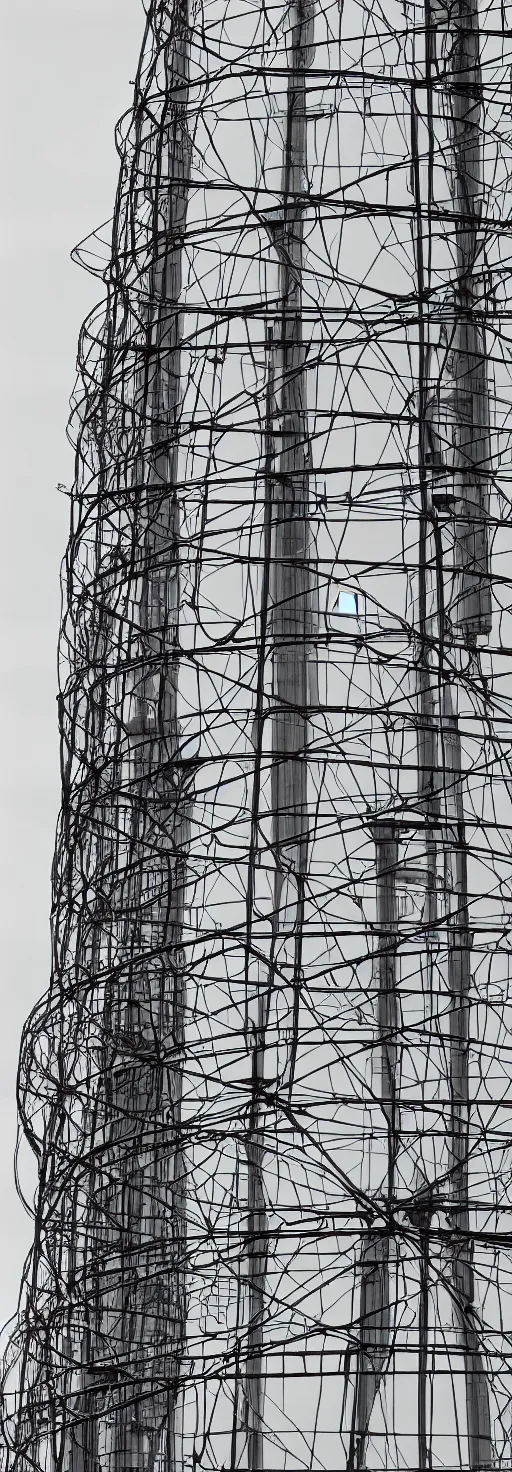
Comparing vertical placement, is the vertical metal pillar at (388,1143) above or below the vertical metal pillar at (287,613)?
below

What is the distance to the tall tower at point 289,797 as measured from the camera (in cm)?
1152

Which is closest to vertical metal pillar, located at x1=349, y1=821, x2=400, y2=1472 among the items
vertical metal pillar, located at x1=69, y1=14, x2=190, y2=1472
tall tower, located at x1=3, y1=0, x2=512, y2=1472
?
tall tower, located at x1=3, y1=0, x2=512, y2=1472

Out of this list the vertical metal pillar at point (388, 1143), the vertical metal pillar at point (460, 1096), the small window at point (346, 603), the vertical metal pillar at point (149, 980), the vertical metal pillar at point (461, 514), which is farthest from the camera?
the small window at point (346, 603)

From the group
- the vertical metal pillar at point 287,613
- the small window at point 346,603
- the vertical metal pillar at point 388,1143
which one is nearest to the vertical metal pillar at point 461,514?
the vertical metal pillar at point 388,1143

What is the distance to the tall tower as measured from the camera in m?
11.5

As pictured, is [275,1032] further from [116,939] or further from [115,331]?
[115,331]

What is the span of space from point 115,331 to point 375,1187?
5.27m

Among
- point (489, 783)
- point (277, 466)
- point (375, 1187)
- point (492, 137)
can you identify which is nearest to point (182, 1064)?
point (375, 1187)

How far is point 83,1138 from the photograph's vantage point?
41.2 feet

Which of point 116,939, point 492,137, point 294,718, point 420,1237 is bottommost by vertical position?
point 420,1237

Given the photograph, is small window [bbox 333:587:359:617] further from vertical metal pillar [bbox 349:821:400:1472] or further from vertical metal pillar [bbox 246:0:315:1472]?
vertical metal pillar [bbox 349:821:400:1472]

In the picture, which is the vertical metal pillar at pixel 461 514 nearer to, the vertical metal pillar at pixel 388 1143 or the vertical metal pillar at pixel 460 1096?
the vertical metal pillar at pixel 460 1096

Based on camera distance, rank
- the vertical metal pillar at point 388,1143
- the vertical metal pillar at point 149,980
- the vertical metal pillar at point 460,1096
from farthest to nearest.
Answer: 1. the vertical metal pillar at point 149,980
2. the vertical metal pillar at point 460,1096
3. the vertical metal pillar at point 388,1143

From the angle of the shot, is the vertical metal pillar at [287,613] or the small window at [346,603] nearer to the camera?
the vertical metal pillar at [287,613]
